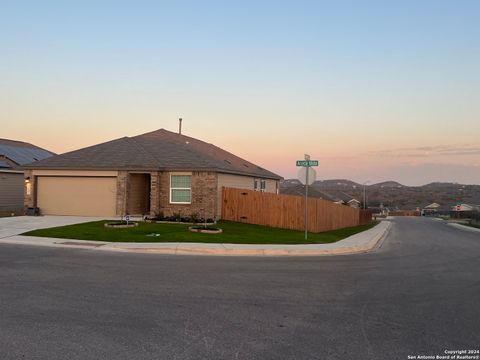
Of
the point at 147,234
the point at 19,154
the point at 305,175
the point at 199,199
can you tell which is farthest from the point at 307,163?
the point at 19,154

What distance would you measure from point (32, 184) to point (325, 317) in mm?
24112

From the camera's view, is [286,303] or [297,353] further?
[286,303]

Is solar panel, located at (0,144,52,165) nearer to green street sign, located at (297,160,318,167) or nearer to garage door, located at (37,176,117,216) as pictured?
garage door, located at (37,176,117,216)

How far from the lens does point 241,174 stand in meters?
28.9

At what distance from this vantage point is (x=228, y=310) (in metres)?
7.33

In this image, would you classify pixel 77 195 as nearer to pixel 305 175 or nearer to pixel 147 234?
pixel 147 234

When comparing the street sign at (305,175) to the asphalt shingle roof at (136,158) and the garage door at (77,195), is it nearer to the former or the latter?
the asphalt shingle roof at (136,158)

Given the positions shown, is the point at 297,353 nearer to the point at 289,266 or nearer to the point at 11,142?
the point at 289,266

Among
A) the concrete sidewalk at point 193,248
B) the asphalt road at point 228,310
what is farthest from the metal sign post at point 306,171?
the asphalt road at point 228,310

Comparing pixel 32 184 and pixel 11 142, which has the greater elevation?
pixel 11 142

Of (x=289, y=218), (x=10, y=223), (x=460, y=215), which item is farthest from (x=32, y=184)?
(x=460, y=215)

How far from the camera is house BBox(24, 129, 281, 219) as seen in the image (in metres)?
25.6

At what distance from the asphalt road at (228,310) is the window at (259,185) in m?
20.0

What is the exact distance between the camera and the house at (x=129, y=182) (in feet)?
83.9
